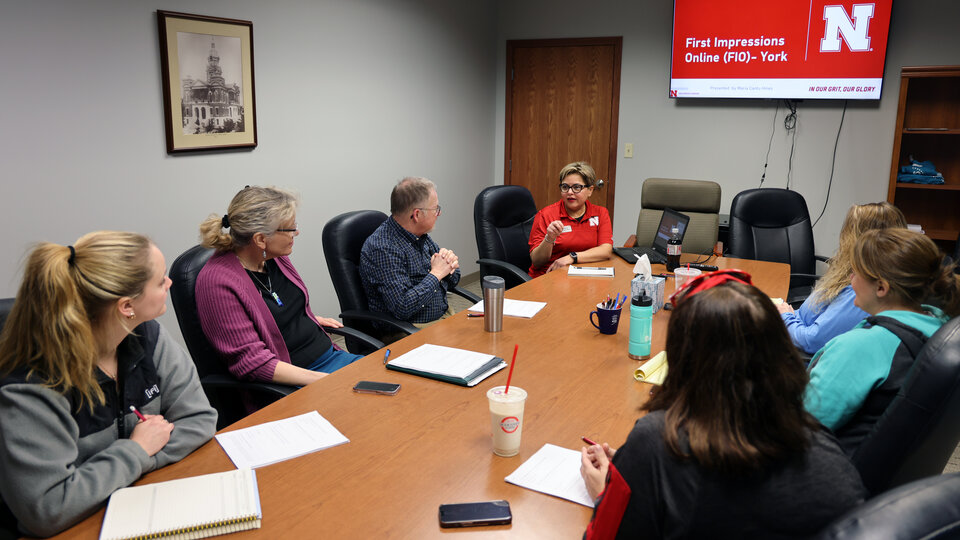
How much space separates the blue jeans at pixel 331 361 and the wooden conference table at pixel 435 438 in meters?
0.37

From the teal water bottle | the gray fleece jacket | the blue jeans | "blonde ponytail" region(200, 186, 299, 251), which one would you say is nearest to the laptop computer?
the teal water bottle

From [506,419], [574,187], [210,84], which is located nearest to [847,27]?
[574,187]

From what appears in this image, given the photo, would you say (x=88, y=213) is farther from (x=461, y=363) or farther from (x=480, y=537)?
(x=480, y=537)

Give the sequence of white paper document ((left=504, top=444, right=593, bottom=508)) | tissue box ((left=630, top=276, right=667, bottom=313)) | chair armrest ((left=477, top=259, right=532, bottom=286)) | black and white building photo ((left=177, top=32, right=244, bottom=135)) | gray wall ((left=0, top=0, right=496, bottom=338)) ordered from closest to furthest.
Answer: white paper document ((left=504, top=444, right=593, bottom=508))
tissue box ((left=630, top=276, right=667, bottom=313))
gray wall ((left=0, top=0, right=496, bottom=338))
black and white building photo ((left=177, top=32, right=244, bottom=135))
chair armrest ((left=477, top=259, right=532, bottom=286))

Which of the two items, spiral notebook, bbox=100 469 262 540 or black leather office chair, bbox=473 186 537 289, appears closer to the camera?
spiral notebook, bbox=100 469 262 540

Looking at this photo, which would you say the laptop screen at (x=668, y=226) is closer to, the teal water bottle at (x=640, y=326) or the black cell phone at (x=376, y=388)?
the teal water bottle at (x=640, y=326)

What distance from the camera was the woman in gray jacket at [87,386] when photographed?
1236mm

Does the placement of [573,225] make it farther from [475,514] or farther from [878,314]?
[475,514]

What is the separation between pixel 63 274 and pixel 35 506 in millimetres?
422

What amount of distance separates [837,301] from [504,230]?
2023mm

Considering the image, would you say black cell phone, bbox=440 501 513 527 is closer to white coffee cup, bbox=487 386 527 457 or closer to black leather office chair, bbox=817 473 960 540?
white coffee cup, bbox=487 386 527 457

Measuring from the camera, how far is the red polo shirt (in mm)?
3828

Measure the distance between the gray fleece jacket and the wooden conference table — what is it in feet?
0.15

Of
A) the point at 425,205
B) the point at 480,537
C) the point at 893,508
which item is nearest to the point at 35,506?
the point at 480,537
